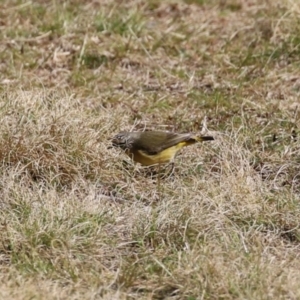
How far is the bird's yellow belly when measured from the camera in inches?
261

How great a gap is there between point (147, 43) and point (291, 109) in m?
1.93

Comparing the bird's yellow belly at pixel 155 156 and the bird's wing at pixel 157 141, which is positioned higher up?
the bird's wing at pixel 157 141

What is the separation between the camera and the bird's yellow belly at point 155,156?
21.7 ft

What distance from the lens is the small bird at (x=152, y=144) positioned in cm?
662

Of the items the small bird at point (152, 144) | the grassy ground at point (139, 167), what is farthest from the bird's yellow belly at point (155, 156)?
the grassy ground at point (139, 167)

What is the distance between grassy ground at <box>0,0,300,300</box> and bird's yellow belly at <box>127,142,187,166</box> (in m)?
0.11

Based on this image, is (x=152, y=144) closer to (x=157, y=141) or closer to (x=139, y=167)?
(x=157, y=141)

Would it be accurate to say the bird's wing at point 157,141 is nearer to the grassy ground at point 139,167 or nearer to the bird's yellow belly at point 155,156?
the bird's yellow belly at point 155,156

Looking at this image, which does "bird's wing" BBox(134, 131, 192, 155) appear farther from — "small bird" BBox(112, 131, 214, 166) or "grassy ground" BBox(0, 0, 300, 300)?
"grassy ground" BBox(0, 0, 300, 300)

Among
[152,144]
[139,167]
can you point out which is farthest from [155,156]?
[139,167]

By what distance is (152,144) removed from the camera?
6648 millimetres

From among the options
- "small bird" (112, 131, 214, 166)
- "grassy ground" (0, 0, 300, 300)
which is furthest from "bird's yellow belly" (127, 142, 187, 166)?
"grassy ground" (0, 0, 300, 300)

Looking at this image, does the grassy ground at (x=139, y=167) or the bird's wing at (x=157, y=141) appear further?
the bird's wing at (x=157, y=141)

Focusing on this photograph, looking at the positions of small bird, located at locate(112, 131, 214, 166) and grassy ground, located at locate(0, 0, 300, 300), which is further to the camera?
small bird, located at locate(112, 131, 214, 166)
